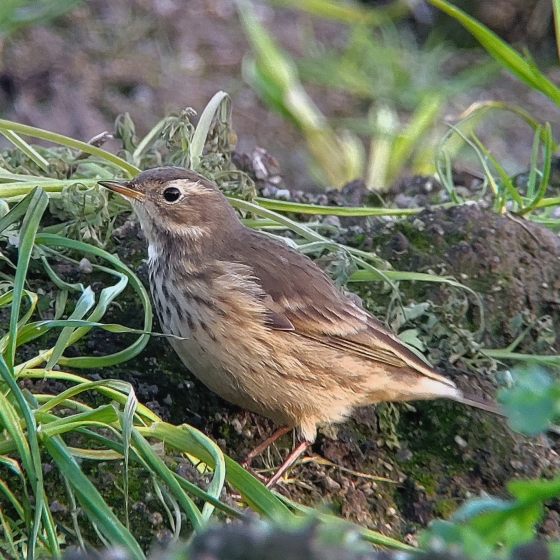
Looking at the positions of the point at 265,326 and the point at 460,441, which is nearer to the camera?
the point at 265,326

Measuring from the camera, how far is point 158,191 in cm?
464

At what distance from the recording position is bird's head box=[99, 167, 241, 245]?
4621mm

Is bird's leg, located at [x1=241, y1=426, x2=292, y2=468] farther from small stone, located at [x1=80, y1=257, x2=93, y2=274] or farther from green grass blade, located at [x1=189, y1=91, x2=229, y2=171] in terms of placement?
green grass blade, located at [x1=189, y1=91, x2=229, y2=171]

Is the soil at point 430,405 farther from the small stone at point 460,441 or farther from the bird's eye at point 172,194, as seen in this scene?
the bird's eye at point 172,194

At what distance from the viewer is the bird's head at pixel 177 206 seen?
4621mm

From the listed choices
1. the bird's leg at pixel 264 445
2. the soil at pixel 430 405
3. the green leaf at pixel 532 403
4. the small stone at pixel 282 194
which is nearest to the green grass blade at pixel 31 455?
the soil at pixel 430 405

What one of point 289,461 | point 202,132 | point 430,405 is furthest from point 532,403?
point 202,132

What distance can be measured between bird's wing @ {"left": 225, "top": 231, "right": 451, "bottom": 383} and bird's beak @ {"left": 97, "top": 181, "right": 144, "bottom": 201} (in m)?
0.59

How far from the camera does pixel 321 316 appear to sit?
4391 mm

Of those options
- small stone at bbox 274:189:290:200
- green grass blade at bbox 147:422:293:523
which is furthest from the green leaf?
small stone at bbox 274:189:290:200

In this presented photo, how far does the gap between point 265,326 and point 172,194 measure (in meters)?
0.79

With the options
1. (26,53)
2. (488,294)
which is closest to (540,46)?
(26,53)

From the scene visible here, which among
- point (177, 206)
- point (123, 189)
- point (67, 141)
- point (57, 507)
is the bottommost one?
point (57, 507)

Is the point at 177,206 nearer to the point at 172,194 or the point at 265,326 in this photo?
the point at 172,194
